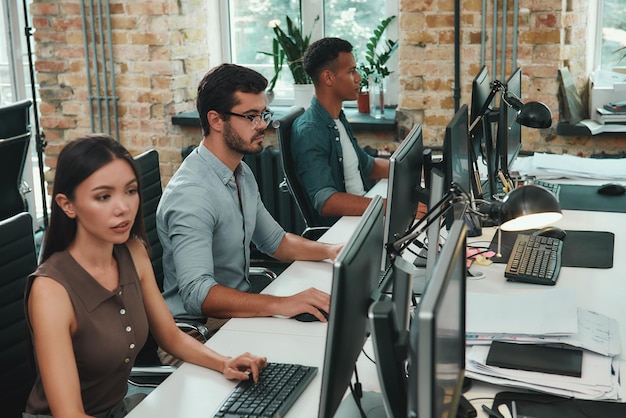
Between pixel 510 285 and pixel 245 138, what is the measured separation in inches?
34.5

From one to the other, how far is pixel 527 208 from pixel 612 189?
5.22 ft

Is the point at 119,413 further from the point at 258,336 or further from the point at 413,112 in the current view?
the point at 413,112

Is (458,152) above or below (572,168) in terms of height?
above

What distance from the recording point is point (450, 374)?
1.38 meters

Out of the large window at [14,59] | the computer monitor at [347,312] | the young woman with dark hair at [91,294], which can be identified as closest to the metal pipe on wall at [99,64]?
the large window at [14,59]

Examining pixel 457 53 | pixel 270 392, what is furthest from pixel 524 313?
pixel 457 53

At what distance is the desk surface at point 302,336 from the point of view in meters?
1.73

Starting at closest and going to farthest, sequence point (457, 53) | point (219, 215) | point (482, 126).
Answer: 1. point (219, 215)
2. point (482, 126)
3. point (457, 53)

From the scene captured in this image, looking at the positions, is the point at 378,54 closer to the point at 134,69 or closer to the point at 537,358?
the point at 134,69

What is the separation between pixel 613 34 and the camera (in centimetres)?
415

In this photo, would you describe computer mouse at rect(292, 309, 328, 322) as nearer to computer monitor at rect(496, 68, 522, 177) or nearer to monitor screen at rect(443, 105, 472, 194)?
monitor screen at rect(443, 105, 472, 194)

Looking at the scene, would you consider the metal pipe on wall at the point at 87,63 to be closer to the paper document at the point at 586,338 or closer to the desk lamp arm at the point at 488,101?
the desk lamp arm at the point at 488,101

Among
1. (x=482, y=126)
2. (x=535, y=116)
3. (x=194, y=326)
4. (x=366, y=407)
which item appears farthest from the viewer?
(x=482, y=126)

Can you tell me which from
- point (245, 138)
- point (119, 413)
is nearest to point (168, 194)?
point (245, 138)
